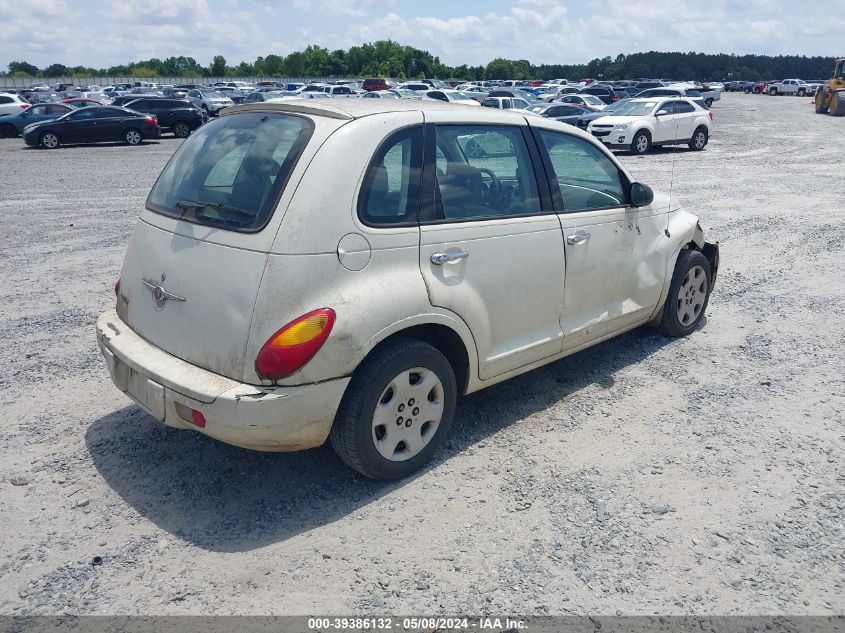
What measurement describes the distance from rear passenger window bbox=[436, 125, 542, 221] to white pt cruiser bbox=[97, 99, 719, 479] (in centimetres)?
1

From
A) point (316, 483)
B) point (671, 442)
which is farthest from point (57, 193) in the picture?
point (671, 442)

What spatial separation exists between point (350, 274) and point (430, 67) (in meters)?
111

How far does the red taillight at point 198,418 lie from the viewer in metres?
3.35

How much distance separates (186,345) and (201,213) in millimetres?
695

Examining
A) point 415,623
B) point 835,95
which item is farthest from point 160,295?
point 835,95

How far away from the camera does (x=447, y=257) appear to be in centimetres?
378

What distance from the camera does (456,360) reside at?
13.3 feet

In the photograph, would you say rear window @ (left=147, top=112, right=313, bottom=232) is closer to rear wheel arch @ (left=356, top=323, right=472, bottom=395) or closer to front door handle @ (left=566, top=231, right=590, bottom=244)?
rear wheel arch @ (left=356, top=323, right=472, bottom=395)

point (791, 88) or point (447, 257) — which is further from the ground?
point (791, 88)

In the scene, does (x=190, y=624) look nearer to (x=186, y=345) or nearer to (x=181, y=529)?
(x=181, y=529)

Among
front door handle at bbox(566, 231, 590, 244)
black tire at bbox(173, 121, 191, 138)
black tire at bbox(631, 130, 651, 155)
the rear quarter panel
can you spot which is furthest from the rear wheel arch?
black tire at bbox(173, 121, 191, 138)

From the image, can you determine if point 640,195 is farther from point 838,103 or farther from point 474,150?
point 838,103

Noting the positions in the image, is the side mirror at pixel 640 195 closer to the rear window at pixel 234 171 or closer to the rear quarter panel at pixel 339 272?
the rear quarter panel at pixel 339 272

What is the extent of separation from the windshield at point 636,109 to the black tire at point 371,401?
20.3 metres
